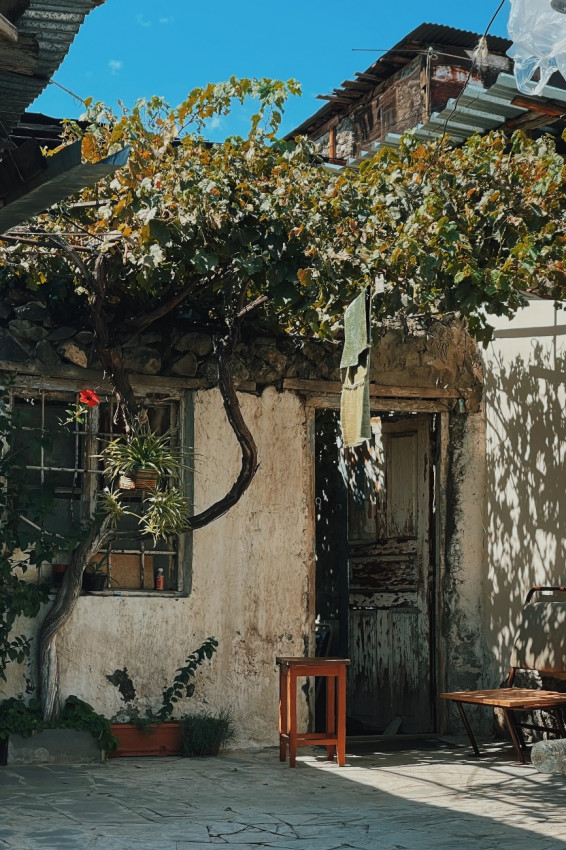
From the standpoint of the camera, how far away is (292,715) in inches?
276

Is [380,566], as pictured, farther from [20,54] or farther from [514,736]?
[20,54]

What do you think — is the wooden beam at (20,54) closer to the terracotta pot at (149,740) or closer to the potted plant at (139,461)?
the potted plant at (139,461)

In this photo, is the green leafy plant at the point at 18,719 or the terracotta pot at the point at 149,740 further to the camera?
the terracotta pot at the point at 149,740

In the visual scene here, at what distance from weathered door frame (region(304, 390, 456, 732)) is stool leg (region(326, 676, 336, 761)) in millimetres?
1519

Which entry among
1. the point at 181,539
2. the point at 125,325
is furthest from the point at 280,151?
the point at 181,539

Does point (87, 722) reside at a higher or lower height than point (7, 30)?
lower

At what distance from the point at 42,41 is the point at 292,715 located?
4.57 meters

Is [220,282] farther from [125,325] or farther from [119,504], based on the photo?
[119,504]

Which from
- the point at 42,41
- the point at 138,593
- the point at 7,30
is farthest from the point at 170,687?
the point at 7,30

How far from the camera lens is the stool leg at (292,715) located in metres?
6.97

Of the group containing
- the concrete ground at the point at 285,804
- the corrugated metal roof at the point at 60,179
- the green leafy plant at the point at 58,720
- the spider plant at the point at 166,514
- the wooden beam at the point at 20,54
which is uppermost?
the wooden beam at the point at 20,54

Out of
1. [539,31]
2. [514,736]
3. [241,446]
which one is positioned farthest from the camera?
[241,446]

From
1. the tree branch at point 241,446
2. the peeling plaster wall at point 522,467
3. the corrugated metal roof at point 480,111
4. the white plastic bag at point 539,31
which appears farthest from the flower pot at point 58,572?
the white plastic bag at point 539,31

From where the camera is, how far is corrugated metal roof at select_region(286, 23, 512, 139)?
682 inches
